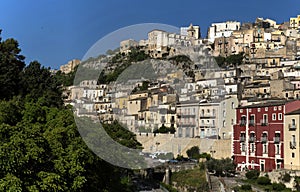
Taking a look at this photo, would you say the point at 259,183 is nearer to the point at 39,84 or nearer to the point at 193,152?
the point at 193,152

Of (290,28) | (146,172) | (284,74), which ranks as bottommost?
(146,172)

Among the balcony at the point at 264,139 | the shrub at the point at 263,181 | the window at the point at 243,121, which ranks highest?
the window at the point at 243,121

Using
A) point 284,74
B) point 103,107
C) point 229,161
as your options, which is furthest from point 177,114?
point 284,74

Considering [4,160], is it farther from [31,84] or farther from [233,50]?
[233,50]

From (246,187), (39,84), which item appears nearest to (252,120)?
(246,187)

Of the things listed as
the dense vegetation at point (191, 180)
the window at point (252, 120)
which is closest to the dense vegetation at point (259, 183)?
the dense vegetation at point (191, 180)

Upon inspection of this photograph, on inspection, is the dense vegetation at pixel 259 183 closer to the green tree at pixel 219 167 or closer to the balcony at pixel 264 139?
the green tree at pixel 219 167

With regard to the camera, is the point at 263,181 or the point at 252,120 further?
the point at 252,120

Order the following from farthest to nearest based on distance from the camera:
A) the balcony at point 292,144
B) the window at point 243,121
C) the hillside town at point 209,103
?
the window at point 243,121 → the hillside town at point 209,103 → the balcony at point 292,144
